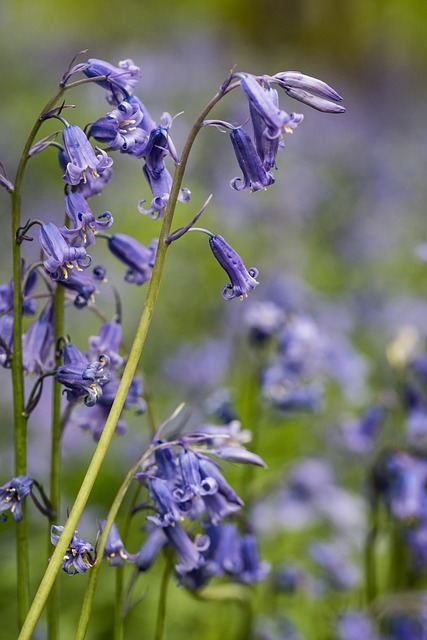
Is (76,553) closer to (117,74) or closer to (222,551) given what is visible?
(222,551)

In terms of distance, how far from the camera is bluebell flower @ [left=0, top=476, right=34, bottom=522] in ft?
5.53

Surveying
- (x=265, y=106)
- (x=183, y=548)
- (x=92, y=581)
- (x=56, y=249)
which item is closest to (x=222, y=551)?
(x=183, y=548)

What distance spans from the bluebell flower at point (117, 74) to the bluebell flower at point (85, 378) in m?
0.53

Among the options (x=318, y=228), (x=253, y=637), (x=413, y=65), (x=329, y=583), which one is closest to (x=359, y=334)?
(x=318, y=228)

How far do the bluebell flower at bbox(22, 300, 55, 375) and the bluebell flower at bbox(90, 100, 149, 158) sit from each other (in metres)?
0.44

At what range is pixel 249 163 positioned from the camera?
1611 mm

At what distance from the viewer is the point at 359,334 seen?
21.8 ft

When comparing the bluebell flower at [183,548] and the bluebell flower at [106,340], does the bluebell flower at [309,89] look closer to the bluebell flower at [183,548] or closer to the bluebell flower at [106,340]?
the bluebell flower at [106,340]

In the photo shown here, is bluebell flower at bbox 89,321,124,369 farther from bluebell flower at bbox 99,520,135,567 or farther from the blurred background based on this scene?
the blurred background

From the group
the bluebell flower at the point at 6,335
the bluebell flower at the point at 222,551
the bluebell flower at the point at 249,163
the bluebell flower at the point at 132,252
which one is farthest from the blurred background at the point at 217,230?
the bluebell flower at the point at 6,335

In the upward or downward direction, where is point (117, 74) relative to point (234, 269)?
upward

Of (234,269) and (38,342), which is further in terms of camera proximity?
(38,342)

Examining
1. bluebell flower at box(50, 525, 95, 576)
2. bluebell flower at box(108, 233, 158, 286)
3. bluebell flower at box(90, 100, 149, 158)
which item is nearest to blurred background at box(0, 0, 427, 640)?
bluebell flower at box(108, 233, 158, 286)

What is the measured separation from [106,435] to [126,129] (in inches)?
23.2
